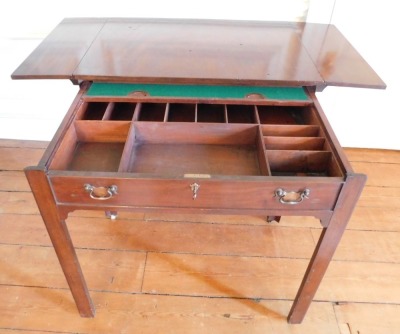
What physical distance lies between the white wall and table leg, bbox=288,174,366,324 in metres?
0.90

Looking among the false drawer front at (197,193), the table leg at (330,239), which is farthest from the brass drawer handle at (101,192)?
the table leg at (330,239)

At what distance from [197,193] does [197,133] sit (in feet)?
0.77

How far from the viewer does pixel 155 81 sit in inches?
36.3

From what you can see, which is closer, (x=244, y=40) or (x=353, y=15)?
(x=244, y=40)

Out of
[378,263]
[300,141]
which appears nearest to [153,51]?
[300,141]

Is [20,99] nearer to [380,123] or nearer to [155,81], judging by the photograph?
[155,81]

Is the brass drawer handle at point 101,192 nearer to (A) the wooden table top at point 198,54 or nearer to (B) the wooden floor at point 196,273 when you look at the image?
(A) the wooden table top at point 198,54

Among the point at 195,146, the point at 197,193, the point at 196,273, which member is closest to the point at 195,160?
the point at 195,146

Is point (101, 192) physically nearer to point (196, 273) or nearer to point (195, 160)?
point (195, 160)

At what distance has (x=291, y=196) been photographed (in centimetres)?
77

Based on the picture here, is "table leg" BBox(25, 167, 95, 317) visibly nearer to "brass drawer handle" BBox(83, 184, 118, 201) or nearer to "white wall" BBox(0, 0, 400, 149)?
"brass drawer handle" BBox(83, 184, 118, 201)

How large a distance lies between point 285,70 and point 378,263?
3.04 feet

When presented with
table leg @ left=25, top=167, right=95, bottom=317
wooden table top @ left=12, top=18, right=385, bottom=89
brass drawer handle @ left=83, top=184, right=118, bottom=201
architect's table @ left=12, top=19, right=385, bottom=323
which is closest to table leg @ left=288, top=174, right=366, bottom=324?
architect's table @ left=12, top=19, right=385, bottom=323

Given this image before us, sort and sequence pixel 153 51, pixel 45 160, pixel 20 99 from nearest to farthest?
pixel 45 160 < pixel 153 51 < pixel 20 99
